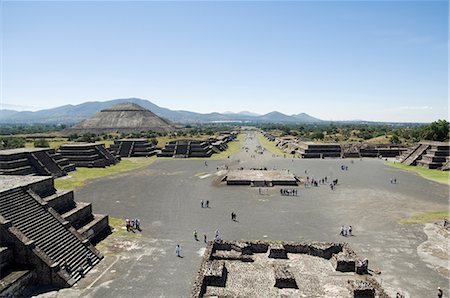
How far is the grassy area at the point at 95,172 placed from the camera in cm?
4494

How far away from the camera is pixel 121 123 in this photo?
17500 cm

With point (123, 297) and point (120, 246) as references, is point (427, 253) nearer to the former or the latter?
point (123, 297)

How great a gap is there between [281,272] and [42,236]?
14.4m

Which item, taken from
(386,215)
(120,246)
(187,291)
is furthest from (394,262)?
(120,246)

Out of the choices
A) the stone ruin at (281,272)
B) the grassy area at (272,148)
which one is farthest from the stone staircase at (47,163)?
the grassy area at (272,148)

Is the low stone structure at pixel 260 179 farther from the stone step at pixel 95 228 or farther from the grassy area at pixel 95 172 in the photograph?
the stone step at pixel 95 228

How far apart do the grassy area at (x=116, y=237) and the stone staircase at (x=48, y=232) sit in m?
1.42

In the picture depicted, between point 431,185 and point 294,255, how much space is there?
112 feet

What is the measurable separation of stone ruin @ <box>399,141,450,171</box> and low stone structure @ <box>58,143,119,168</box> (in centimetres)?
5978

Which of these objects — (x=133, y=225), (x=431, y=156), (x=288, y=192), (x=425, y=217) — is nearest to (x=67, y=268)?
(x=133, y=225)

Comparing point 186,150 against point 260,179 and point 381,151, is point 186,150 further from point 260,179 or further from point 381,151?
point 381,151

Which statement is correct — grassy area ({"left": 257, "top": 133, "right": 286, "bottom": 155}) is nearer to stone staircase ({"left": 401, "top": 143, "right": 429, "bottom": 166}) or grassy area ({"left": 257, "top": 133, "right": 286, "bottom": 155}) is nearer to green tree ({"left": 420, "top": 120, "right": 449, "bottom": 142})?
stone staircase ({"left": 401, "top": 143, "right": 429, "bottom": 166})

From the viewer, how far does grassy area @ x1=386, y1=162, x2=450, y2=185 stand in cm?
4991

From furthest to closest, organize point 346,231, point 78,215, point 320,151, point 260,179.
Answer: point 320,151 → point 260,179 → point 346,231 → point 78,215
